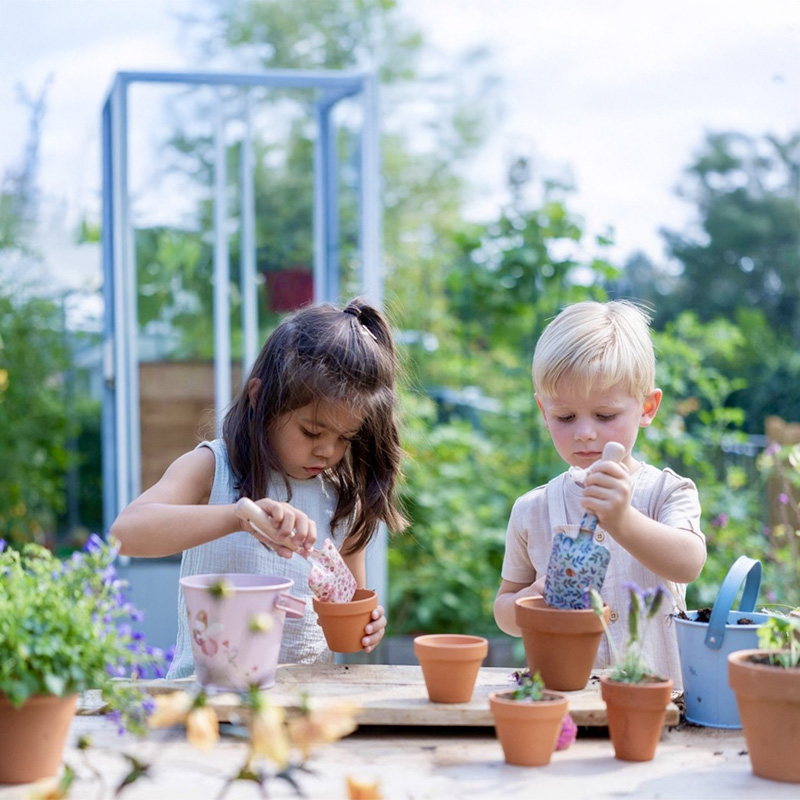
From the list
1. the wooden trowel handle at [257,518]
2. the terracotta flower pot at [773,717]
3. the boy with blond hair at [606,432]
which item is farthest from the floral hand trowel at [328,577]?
the terracotta flower pot at [773,717]

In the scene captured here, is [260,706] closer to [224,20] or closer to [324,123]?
[324,123]

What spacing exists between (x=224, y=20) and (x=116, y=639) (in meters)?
9.64

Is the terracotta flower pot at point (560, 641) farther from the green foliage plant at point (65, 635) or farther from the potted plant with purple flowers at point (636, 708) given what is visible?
the green foliage plant at point (65, 635)

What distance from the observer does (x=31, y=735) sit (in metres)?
1.14

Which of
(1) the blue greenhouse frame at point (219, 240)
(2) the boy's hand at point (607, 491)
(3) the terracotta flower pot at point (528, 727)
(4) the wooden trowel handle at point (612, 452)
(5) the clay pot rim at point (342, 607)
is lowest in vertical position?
(3) the terracotta flower pot at point (528, 727)

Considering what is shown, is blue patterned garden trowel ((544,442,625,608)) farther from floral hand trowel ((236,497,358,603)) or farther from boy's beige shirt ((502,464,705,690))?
floral hand trowel ((236,497,358,603))

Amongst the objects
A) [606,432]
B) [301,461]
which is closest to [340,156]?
[301,461]

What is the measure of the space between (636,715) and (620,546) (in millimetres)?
643

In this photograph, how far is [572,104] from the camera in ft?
32.0

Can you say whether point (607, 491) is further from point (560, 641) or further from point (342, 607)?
point (342, 607)

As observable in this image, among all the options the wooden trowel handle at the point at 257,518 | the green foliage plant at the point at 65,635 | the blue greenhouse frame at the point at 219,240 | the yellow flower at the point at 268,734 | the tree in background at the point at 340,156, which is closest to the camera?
the yellow flower at the point at 268,734

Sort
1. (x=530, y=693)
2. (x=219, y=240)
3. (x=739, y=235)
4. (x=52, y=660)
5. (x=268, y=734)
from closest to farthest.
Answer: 1. (x=268, y=734)
2. (x=52, y=660)
3. (x=530, y=693)
4. (x=219, y=240)
5. (x=739, y=235)

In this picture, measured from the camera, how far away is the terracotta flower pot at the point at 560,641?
1.39 m

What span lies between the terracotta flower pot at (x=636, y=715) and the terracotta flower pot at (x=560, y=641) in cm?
14
